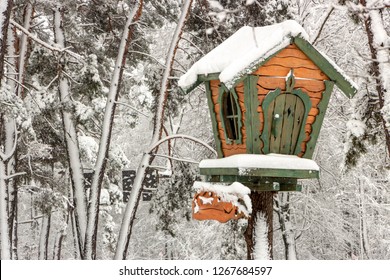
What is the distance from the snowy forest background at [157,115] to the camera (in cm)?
624

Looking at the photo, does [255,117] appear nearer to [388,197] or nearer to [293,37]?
[293,37]

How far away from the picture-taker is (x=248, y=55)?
3.29 meters

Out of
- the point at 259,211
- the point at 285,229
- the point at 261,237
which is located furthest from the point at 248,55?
the point at 285,229

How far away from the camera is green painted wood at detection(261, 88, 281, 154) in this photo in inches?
134

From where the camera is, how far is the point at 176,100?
333 inches

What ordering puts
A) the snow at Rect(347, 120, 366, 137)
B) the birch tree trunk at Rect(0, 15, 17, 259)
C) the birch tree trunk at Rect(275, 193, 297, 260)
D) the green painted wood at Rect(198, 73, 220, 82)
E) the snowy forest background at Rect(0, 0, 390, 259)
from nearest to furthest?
the green painted wood at Rect(198, 73, 220, 82)
the snow at Rect(347, 120, 366, 137)
the snowy forest background at Rect(0, 0, 390, 259)
the birch tree trunk at Rect(0, 15, 17, 259)
the birch tree trunk at Rect(275, 193, 297, 260)

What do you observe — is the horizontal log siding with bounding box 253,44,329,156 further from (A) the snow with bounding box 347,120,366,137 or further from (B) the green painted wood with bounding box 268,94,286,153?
(A) the snow with bounding box 347,120,366,137

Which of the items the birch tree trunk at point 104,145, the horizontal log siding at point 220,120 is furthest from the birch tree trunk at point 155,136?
the horizontal log siding at point 220,120

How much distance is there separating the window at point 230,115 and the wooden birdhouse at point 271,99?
0.01 metres

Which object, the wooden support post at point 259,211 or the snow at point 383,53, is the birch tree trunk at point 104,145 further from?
the wooden support post at point 259,211

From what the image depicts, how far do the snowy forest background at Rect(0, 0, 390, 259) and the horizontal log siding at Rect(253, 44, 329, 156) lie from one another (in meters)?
0.48

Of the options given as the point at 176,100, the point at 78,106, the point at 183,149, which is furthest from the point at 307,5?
the point at 183,149

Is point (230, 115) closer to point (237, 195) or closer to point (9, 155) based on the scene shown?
point (237, 195)

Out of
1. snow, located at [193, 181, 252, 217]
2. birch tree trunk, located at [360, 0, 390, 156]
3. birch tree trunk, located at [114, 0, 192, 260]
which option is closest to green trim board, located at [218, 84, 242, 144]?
snow, located at [193, 181, 252, 217]
